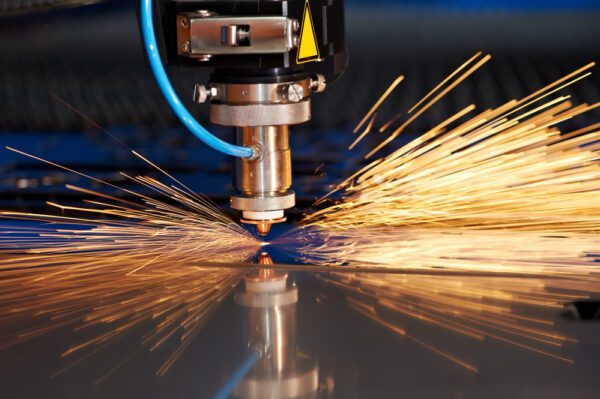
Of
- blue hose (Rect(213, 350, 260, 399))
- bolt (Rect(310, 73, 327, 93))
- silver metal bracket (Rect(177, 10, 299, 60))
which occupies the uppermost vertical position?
silver metal bracket (Rect(177, 10, 299, 60))

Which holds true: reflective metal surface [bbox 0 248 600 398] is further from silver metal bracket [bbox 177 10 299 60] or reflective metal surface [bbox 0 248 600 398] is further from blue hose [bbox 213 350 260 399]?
silver metal bracket [bbox 177 10 299 60]

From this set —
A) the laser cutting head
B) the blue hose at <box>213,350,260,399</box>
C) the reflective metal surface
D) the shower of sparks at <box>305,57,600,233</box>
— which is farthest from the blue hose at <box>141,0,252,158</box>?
the shower of sparks at <box>305,57,600,233</box>

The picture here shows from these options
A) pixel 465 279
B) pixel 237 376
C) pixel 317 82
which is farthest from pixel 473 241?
pixel 237 376

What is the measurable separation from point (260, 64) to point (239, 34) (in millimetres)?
53

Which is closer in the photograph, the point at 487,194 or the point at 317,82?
the point at 317,82

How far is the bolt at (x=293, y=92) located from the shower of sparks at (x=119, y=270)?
0.96 ft

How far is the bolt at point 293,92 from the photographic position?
153 cm

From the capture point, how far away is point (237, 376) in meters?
1.27

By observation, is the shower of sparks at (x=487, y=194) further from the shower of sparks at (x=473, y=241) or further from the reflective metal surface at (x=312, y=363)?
the reflective metal surface at (x=312, y=363)

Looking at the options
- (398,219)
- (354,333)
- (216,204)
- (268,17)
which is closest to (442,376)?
(354,333)

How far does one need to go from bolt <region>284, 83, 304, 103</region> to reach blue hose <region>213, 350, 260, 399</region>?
0.39m

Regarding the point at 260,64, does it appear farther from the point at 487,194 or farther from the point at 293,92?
the point at 487,194

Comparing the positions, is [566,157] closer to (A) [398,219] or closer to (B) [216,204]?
(A) [398,219]

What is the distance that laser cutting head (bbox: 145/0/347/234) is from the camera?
1466 millimetres
